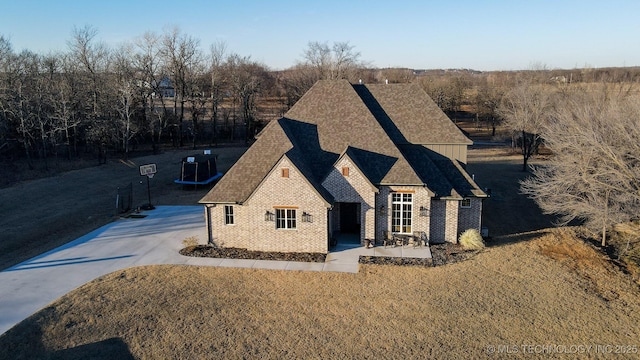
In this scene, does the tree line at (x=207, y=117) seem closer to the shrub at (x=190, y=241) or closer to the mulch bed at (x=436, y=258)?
the mulch bed at (x=436, y=258)

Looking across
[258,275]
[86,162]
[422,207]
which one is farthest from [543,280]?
[86,162]

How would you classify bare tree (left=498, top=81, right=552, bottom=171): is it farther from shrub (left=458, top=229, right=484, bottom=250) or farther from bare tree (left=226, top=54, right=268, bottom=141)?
bare tree (left=226, top=54, right=268, bottom=141)

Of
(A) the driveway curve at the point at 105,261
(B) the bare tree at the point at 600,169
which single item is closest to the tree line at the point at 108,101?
(A) the driveway curve at the point at 105,261

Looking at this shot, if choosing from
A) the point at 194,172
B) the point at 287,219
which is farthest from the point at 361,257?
the point at 194,172

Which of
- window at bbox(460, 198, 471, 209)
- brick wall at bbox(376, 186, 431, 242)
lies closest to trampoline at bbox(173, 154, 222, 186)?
brick wall at bbox(376, 186, 431, 242)

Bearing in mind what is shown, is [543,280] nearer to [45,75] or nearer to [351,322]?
[351,322]

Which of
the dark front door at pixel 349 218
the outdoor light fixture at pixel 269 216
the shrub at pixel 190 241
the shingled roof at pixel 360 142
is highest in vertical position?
the shingled roof at pixel 360 142
